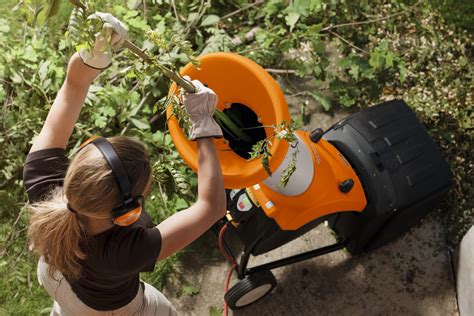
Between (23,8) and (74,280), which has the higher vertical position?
(23,8)

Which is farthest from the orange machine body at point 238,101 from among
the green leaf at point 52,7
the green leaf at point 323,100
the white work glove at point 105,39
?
the green leaf at point 323,100

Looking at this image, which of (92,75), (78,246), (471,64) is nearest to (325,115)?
(471,64)

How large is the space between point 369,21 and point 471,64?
51 cm

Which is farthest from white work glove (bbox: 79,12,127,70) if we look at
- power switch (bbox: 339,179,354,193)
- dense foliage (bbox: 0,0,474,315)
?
dense foliage (bbox: 0,0,474,315)

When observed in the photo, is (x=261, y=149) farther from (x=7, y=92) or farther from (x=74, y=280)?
(x=7, y=92)

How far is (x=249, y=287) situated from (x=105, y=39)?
1.11 meters

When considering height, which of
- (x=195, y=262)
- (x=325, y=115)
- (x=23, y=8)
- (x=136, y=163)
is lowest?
(x=195, y=262)

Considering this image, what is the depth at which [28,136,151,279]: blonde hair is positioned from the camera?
3.08ft

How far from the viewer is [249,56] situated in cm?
229

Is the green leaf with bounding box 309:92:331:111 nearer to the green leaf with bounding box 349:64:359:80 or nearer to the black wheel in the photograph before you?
the green leaf with bounding box 349:64:359:80

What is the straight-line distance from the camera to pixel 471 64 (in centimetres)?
230

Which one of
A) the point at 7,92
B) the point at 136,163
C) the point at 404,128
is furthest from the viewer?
the point at 7,92

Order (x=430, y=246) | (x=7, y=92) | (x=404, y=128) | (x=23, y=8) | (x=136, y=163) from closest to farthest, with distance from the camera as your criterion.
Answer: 1. (x=23, y=8)
2. (x=136, y=163)
3. (x=404, y=128)
4. (x=430, y=246)
5. (x=7, y=92)

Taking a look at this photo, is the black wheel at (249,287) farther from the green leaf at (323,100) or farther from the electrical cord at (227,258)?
the green leaf at (323,100)
